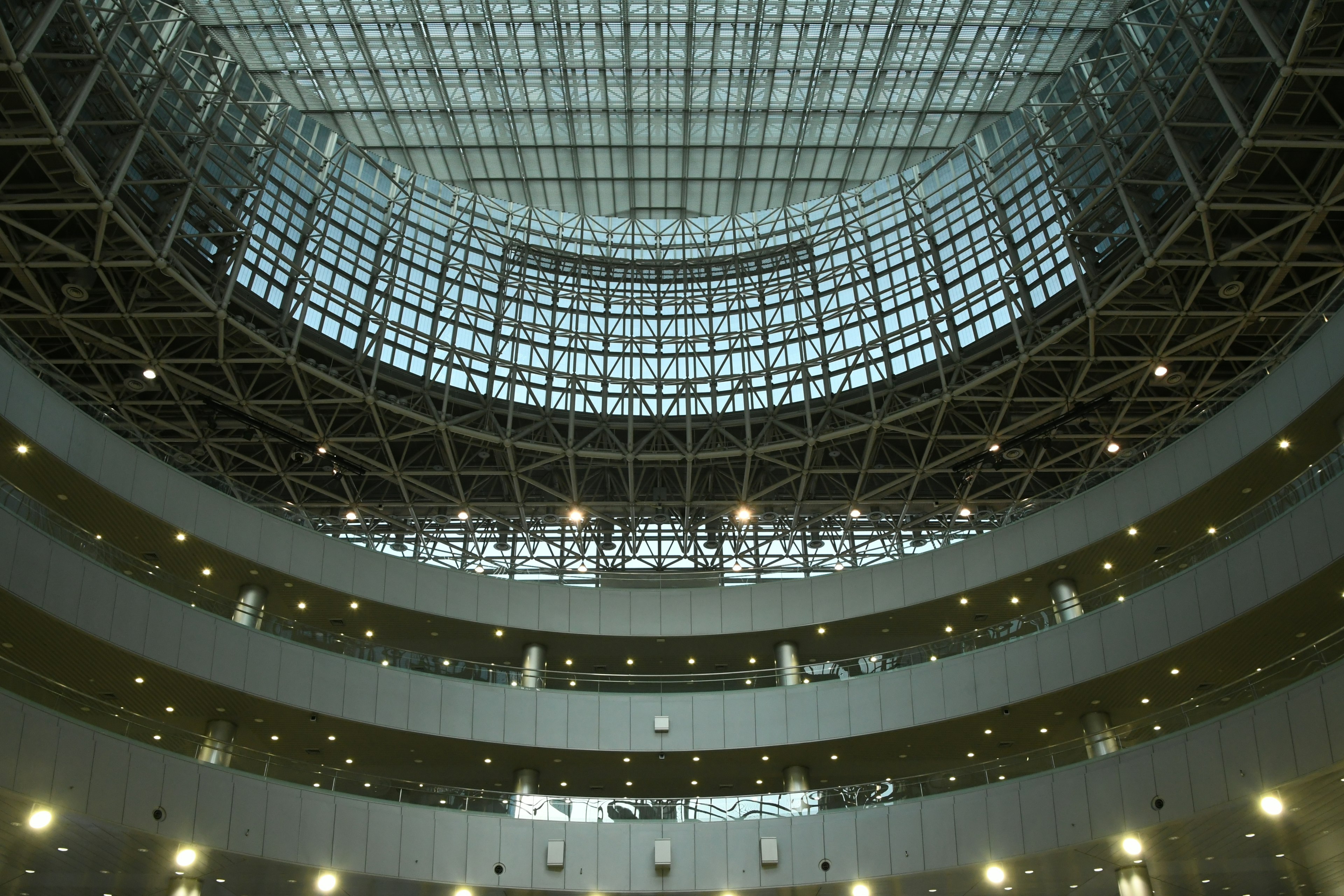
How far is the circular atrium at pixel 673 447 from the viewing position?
2870 centimetres

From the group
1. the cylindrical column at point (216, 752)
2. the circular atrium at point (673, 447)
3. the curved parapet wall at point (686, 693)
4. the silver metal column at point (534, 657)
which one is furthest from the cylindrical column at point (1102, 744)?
the cylindrical column at point (216, 752)

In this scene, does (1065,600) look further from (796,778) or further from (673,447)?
(673,447)

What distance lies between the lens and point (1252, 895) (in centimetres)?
2930

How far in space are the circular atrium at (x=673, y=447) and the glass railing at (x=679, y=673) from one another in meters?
0.16

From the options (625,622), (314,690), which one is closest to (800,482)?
(625,622)

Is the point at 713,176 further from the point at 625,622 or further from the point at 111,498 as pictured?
the point at 111,498

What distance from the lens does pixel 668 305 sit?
4566cm

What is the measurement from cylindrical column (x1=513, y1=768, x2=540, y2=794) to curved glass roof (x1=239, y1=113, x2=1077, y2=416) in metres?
13.2

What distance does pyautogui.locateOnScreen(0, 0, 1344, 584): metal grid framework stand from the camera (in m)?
31.0

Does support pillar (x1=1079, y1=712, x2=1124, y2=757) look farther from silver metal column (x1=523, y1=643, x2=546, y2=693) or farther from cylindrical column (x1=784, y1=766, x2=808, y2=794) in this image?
silver metal column (x1=523, y1=643, x2=546, y2=693)

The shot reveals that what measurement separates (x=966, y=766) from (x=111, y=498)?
27.9 meters

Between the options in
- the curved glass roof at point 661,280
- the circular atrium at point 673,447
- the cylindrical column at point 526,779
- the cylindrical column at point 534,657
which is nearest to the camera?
the circular atrium at point 673,447

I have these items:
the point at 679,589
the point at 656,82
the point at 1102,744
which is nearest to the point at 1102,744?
the point at 1102,744

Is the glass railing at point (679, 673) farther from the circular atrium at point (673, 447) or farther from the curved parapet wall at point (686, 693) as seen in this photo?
the curved parapet wall at point (686, 693)
